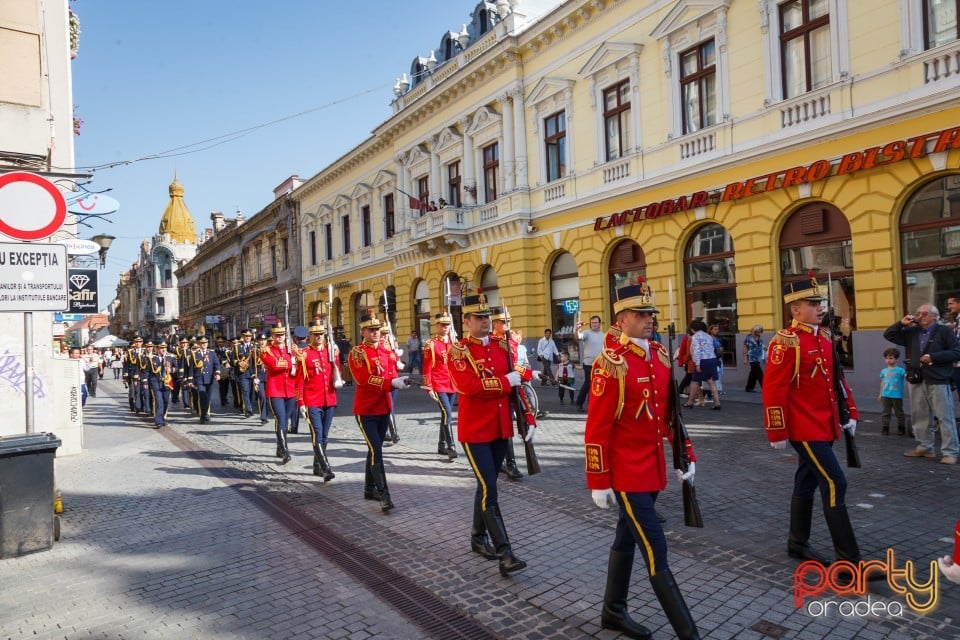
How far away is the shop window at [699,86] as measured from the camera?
53.9 feet

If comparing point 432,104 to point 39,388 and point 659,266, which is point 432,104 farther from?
point 39,388

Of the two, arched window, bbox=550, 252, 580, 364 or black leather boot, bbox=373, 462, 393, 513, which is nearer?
black leather boot, bbox=373, 462, 393, 513

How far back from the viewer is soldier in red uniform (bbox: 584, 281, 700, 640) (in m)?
3.64

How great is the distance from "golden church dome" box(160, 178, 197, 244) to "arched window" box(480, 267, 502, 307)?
73083 mm

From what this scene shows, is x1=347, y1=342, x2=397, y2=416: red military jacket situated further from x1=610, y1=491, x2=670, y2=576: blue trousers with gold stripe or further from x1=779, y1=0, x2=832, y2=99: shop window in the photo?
x1=779, y1=0, x2=832, y2=99: shop window

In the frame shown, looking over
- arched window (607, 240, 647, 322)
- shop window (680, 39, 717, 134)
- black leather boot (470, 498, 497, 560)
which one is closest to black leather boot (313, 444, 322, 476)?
Result: black leather boot (470, 498, 497, 560)

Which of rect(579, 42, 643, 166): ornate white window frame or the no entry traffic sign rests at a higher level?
rect(579, 42, 643, 166): ornate white window frame

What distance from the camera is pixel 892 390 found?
918 cm

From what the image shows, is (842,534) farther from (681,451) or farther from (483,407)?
(483,407)

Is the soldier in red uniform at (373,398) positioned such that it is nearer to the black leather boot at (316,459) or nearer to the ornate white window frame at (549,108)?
the black leather boot at (316,459)

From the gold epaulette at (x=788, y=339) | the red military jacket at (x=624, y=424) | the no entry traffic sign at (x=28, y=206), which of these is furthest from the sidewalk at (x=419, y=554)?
the no entry traffic sign at (x=28, y=206)

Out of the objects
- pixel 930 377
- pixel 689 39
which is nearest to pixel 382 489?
pixel 930 377

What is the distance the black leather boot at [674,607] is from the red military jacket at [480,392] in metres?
1.80

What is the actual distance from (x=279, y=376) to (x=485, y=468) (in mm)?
5680
